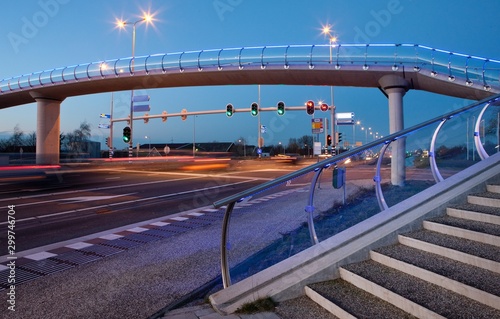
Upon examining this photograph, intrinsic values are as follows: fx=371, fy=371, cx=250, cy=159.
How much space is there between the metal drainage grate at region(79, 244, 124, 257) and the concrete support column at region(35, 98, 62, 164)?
1291 inches

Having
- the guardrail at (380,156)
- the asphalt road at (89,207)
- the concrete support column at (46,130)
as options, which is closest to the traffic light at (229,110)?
the asphalt road at (89,207)

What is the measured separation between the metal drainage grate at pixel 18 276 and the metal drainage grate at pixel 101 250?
1.21 meters

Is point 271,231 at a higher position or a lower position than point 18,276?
higher

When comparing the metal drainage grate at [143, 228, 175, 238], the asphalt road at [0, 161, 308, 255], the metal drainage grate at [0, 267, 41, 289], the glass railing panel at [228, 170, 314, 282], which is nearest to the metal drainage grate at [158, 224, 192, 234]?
the metal drainage grate at [143, 228, 175, 238]

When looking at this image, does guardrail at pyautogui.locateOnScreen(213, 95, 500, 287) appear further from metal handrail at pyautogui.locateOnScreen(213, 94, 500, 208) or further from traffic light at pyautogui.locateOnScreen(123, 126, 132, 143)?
traffic light at pyautogui.locateOnScreen(123, 126, 132, 143)

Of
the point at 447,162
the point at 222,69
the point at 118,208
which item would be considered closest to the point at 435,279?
the point at 447,162

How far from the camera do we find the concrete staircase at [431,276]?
135 inches

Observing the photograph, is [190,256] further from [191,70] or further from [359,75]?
[191,70]

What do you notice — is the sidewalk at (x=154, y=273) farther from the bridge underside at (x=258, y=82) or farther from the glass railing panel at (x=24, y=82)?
the glass railing panel at (x=24, y=82)

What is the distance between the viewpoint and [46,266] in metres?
6.09

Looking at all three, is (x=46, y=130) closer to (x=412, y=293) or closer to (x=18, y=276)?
(x=18, y=276)

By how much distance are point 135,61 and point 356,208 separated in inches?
1010

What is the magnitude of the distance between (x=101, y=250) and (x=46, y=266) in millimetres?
1076

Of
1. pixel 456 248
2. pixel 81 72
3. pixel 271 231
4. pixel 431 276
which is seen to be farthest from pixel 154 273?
pixel 81 72
